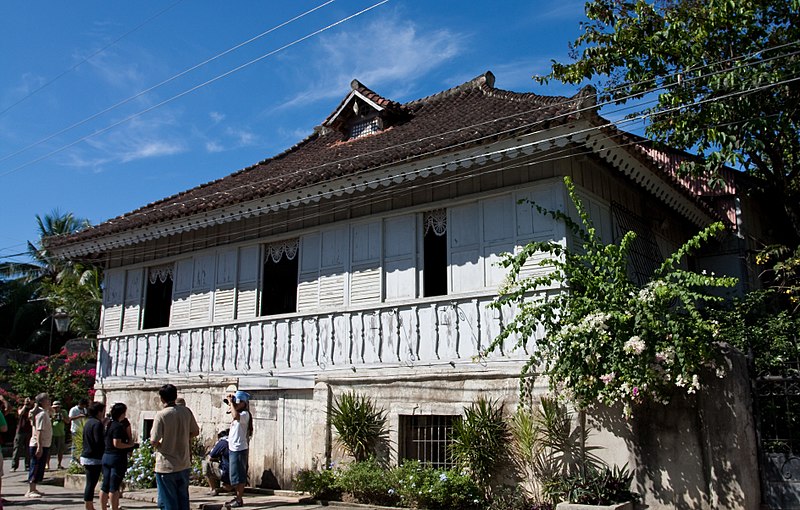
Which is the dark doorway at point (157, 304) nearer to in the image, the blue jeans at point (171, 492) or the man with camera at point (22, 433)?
the man with camera at point (22, 433)

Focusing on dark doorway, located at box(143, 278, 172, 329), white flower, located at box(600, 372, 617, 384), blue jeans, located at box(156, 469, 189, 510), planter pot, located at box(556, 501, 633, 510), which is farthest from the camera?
dark doorway, located at box(143, 278, 172, 329)

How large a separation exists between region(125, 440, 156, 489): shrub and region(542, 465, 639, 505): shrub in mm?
7047

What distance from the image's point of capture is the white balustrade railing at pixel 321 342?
9500 millimetres

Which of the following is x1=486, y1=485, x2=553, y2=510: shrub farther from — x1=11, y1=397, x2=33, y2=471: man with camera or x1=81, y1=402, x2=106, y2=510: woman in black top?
x1=11, y1=397, x2=33, y2=471: man with camera

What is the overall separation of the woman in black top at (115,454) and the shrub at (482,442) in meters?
4.05

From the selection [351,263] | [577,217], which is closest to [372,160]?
[351,263]

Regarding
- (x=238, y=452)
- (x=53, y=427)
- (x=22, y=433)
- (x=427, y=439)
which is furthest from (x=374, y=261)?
(x=22, y=433)

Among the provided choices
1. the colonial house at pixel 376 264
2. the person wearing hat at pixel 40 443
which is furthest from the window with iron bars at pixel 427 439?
the person wearing hat at pixel 40 443

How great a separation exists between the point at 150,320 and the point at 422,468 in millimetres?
7656

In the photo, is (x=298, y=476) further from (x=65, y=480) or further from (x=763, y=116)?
(x=763, y=116)

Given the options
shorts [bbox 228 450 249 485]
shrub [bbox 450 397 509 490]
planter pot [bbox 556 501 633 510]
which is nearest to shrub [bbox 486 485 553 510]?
shrub [bbox 450 397 509 490]

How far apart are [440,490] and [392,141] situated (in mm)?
6052

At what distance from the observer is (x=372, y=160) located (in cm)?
1004

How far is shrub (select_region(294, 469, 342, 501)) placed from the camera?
9.84 metres
